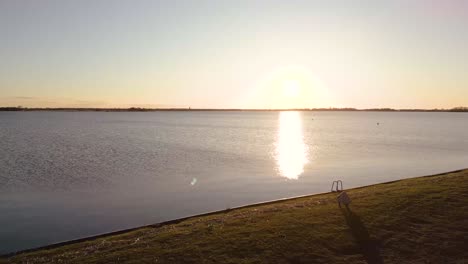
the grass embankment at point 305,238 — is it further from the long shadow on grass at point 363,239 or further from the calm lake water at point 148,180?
the calm lake water at point 148,180

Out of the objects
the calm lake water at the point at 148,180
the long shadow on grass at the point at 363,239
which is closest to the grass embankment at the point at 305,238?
the long shadow on grass at the point at 363,239

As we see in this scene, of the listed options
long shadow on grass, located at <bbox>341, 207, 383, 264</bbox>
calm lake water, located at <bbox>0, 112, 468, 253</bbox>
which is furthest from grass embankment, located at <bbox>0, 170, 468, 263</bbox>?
calm lake water, located at <bbox>0, 112, 468, 253</bbox>

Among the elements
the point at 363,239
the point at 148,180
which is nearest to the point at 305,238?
the point at 363,239

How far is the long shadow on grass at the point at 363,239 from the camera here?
39.2 feet

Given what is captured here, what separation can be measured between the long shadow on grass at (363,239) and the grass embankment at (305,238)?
0.07ft

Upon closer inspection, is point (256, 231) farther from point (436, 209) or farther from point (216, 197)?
point (216, 197)

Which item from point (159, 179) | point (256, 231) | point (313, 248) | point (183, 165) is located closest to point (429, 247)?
point (313, 248)

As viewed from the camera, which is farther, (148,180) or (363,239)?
(148,180)

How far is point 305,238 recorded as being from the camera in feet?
44.4

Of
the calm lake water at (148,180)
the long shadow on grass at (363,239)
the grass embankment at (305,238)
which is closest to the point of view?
the long shadow on grass at (363,239)

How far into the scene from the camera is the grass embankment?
39.7 ft

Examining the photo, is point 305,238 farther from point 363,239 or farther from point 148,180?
point 148,180

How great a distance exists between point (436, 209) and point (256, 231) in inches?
347

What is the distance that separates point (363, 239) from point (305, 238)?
220 centimetres
